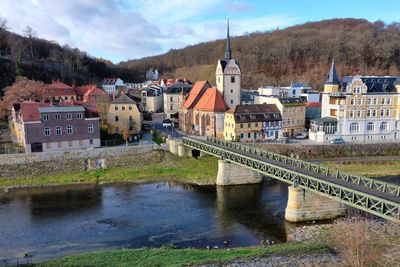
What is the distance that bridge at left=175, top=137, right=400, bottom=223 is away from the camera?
2181 centimetres

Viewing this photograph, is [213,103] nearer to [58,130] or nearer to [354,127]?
[354,127]

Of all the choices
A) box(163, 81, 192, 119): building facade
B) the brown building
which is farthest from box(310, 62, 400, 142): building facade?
box(163, 81, 192, 119): building facade

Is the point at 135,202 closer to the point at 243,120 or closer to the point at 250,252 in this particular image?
the point at 250,252

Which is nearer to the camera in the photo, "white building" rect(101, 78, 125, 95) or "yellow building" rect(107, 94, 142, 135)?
"yellow building" rect(107, 94, 142, 135)

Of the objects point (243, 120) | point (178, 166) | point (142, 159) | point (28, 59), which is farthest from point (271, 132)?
point (28, 59)

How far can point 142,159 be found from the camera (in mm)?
43938

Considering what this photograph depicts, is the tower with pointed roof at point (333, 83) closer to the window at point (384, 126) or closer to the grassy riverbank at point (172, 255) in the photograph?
the window at point (384, 126)

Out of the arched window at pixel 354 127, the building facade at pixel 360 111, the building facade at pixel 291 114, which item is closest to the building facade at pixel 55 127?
the building facade at pixel 291 114

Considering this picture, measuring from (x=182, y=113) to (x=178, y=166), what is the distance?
66.4 feet

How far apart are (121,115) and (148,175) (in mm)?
14151

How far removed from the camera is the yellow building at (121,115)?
5162cm

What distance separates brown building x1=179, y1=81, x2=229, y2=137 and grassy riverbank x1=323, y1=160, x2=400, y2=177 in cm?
1653

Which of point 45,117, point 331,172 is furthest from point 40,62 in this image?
point 331,172

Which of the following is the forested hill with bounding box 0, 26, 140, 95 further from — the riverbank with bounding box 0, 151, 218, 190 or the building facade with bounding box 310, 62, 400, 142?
the building facade with bounding box 310, 62, 400, 142
